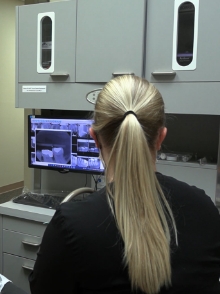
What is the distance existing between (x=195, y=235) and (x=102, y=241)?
231mm

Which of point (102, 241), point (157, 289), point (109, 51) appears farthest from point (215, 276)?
point (109, 51)

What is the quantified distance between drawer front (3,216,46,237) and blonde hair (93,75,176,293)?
3.75 feet

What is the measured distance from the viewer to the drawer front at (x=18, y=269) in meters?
1.92

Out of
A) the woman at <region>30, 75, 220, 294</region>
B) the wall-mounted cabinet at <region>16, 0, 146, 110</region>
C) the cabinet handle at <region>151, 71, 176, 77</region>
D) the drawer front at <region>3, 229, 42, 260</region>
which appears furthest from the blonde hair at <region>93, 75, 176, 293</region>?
the drawer front at <region>3, 229, 42, 260</region>

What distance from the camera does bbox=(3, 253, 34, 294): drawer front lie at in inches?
75.4

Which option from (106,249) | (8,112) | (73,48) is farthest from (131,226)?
(8,112)

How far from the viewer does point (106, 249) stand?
0.73 meters

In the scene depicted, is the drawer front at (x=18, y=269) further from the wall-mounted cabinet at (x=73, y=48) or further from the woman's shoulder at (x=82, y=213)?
the woman's shoulder at (x=82, y=213)

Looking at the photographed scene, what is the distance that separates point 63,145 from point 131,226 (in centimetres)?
130

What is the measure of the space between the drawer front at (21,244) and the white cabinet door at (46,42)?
0.87 m

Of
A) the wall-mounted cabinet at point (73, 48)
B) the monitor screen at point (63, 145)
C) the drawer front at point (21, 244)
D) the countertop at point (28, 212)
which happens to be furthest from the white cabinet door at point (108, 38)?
the drawer front at point (21, 244)

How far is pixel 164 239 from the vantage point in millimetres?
774

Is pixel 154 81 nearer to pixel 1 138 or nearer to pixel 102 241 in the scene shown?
pixel 102 241

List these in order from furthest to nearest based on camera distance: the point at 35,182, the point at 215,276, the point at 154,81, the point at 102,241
A: the point at 35,182 → the point at 154,81 → the point at 215,276 → the point at 102,241
